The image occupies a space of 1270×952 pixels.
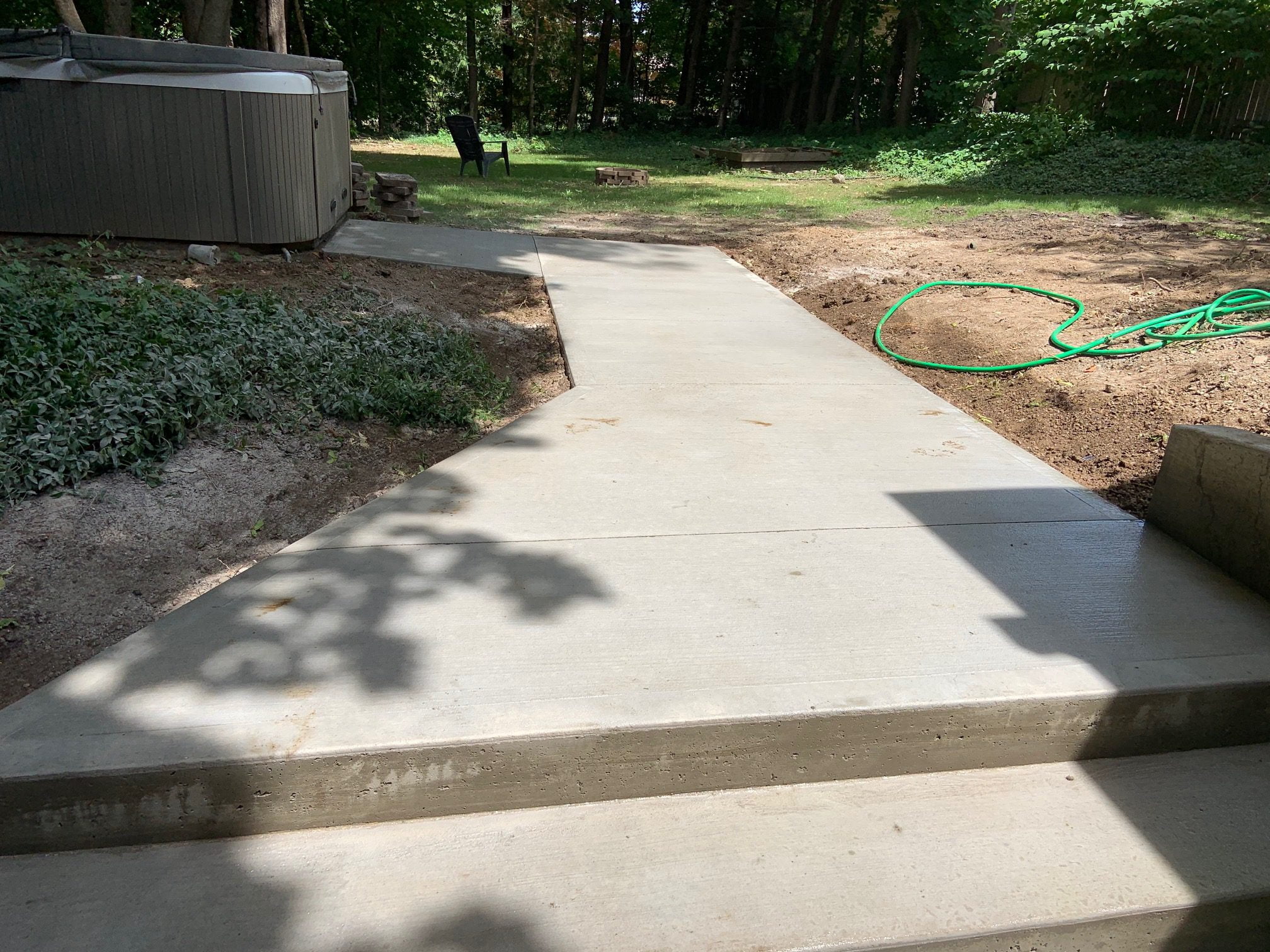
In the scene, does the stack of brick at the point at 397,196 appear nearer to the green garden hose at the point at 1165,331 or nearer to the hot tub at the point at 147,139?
the hot tub at the point at 147,139

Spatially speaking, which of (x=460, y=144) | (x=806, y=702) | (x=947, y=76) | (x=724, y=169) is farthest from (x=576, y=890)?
(x=947, y=76)

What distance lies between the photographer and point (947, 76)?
22484 mm

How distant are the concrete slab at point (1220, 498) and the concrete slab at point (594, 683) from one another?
0.34ft

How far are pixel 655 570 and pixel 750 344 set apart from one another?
3.02 metres

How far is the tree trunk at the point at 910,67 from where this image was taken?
2155 cm

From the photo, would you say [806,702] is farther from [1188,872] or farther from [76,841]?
[76,841]

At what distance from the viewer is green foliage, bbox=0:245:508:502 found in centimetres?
351

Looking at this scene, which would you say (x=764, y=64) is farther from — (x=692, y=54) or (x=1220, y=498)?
(x=1220, y=498)

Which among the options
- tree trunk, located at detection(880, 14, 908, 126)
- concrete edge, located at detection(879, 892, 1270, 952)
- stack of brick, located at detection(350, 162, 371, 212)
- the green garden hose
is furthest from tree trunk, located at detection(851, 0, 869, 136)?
concrete edge, located at detection(879, 892, 1270, 952)

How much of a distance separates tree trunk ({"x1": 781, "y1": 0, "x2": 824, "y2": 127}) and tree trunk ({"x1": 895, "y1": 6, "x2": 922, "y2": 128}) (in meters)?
4.57

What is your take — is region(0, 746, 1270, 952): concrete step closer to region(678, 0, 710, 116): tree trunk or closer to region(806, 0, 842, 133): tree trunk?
region(806, 0, 842, 133): tree trunk

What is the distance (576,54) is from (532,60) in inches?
78.0

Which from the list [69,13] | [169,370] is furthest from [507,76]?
[169,370]

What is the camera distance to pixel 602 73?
26.9 m
